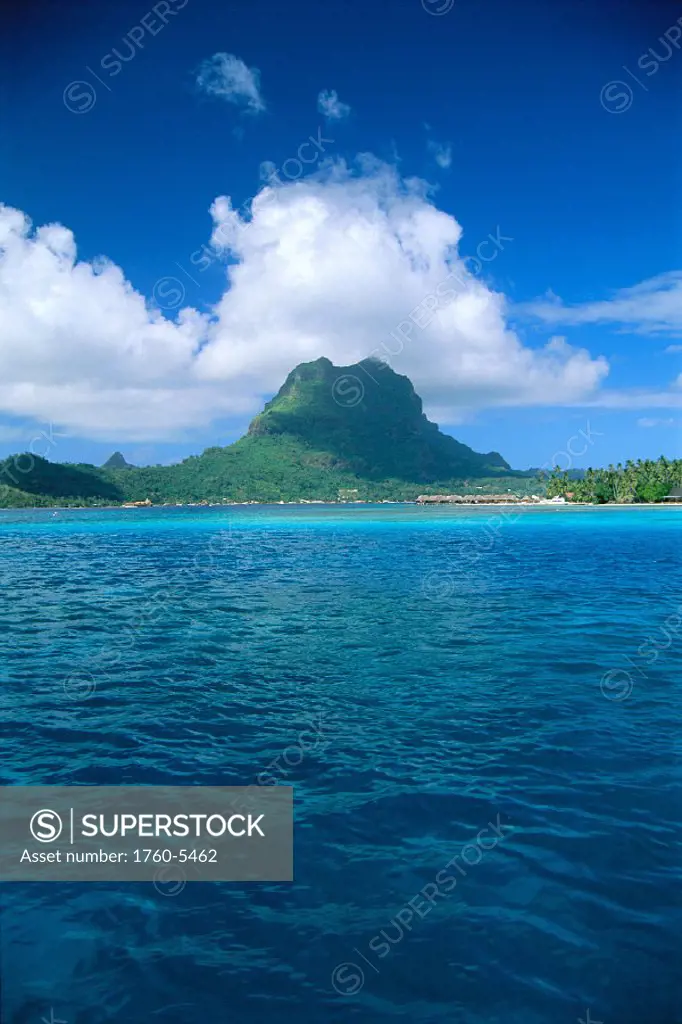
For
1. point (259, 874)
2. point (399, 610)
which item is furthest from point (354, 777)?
point (399, 610)

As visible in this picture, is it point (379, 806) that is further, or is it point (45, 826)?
point (379, 806)

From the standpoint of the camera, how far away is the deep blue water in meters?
7.22

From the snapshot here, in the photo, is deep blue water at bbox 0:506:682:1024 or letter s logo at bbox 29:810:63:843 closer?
deep blue water at bbox 0:506:682:1024

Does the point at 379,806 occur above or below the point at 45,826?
above

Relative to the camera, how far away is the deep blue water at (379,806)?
7.22m

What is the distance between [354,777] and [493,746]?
11.5ft

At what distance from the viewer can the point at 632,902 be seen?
28.0 feet

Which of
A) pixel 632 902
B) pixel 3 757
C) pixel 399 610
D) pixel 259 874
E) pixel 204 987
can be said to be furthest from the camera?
pixel 399 610

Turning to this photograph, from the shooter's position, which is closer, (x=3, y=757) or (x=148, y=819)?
(x=148, y=819)

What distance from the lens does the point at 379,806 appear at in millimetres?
11047

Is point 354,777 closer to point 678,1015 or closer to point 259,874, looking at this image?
point 259,874

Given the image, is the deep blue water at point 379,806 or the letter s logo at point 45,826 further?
the letter s logo at point 45,826

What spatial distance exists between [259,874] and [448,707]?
26.2ft

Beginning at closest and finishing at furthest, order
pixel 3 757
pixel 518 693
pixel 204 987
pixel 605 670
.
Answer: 1. pixel 204 987
2. pixel 3 757
3. pixel 518 693
4. pixel 605 670
